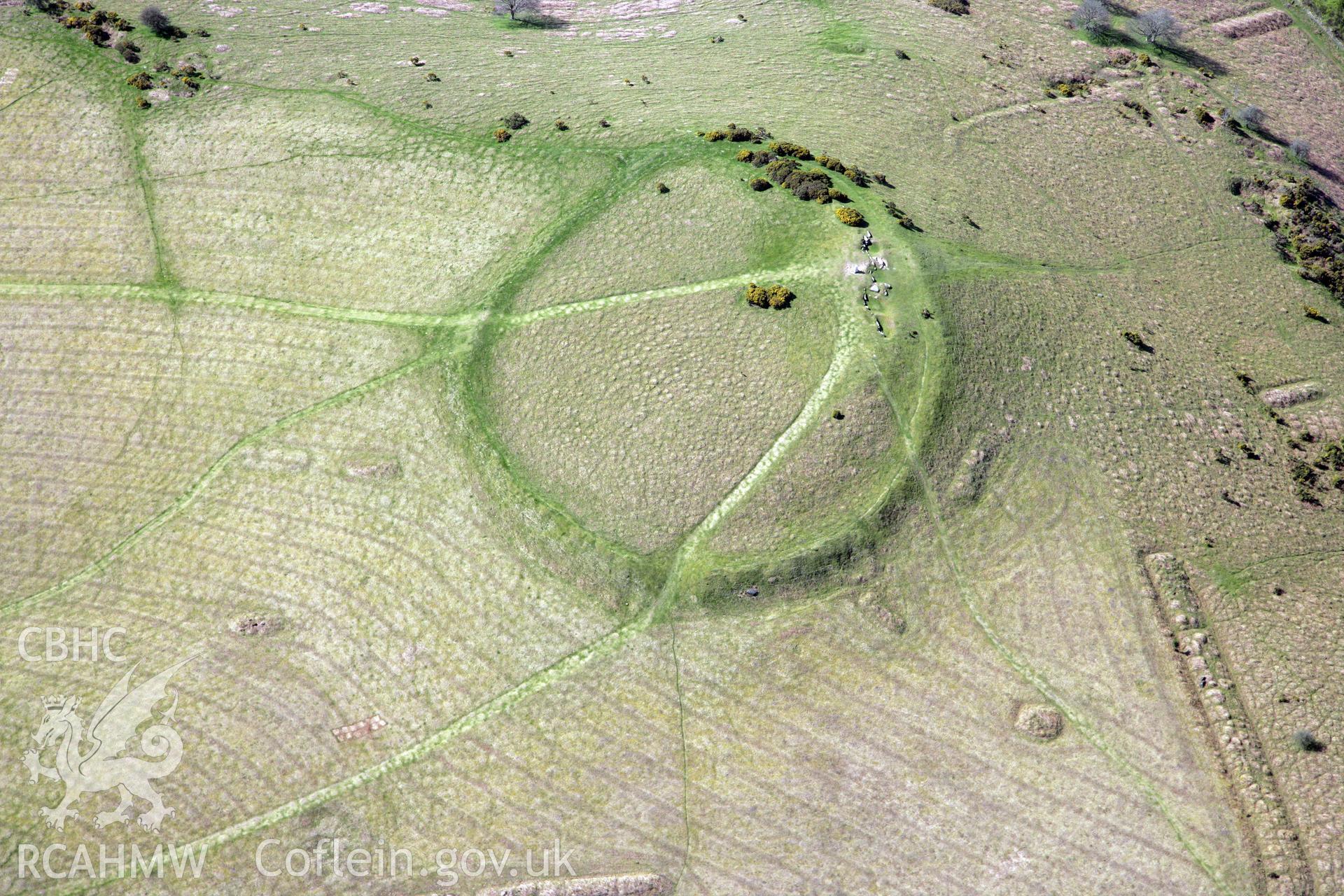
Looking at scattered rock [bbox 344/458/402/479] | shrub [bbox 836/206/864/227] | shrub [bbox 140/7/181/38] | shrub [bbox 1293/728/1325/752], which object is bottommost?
shrub [bbox 1293/728/1325/752]

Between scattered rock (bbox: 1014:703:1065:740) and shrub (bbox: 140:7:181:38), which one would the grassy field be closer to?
scattered rock (bbox: 1014:703:1065:740)

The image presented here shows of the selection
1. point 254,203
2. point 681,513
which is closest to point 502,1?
point 254,203

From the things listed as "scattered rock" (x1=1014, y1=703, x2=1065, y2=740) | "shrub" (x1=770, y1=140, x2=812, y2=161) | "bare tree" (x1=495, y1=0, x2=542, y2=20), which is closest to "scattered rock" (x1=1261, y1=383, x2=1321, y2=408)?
"scattered rock" (x1=1014, y1=703, x2=1065, y2=740)

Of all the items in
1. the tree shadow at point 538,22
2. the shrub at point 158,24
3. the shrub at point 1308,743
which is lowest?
the shrub at point 1308,743

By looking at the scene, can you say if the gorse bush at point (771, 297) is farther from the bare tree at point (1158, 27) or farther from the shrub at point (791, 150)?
the bare tree at point (1158, 27)

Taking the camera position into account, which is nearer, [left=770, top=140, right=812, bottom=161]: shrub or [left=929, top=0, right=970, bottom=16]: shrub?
[left=770, top=140, right=812, bottom=161]: shrub

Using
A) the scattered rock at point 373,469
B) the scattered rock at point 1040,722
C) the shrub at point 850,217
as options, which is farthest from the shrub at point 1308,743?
the scattered rock at point 373,469
